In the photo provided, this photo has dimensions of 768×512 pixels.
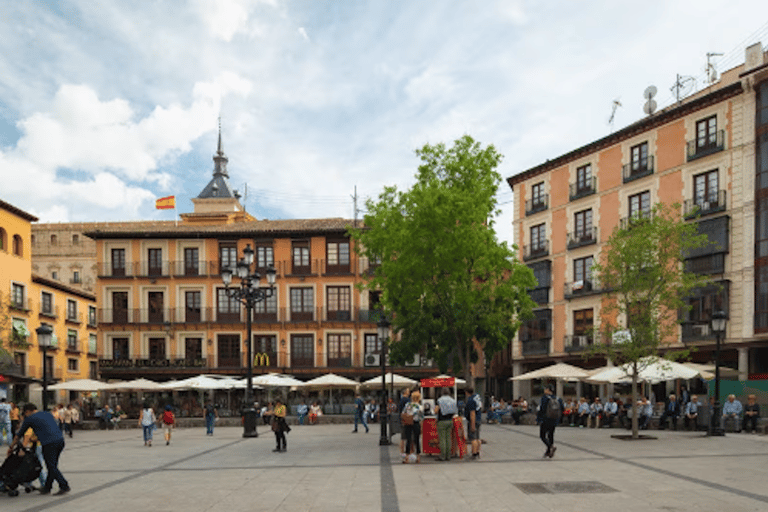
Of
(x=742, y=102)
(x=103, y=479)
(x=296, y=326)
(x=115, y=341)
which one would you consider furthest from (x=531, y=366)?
(x=103, y=479)

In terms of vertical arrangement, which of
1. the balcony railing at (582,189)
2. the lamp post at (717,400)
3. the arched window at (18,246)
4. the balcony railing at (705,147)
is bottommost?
the lamp post at (717,400)

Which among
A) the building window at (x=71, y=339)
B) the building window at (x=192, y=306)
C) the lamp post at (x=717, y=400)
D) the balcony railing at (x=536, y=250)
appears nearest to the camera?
the lamp post at (x=717, y=400)

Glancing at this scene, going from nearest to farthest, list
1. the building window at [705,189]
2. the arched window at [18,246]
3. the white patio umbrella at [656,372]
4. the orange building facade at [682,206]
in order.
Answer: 1. the white patio umbrella at [656,372]
2. the orange building facade at [682,206]
3. the building window at [705,189]
4. the arched window at [18,246]

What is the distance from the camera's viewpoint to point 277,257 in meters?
47.4

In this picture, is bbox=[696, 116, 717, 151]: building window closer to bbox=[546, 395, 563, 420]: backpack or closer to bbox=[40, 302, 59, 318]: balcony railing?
bbox=[546, 395, 563, 420]: backpack

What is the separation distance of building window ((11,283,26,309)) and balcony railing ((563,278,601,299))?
32.3 meters

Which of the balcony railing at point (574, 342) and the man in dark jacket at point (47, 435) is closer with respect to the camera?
the man in dark jacket at point (47, 435)

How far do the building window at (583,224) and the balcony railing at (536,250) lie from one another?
2.40 m

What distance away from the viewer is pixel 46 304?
48.5 m

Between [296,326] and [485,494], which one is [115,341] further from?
[485,494]

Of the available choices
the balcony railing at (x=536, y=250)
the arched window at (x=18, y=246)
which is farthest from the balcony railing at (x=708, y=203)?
the arched window at (x=18, y=246)

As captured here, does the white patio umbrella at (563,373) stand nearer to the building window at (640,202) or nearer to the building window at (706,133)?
the building window at (640,202)

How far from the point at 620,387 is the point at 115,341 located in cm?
3109

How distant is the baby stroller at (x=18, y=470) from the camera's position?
37.4 feet
